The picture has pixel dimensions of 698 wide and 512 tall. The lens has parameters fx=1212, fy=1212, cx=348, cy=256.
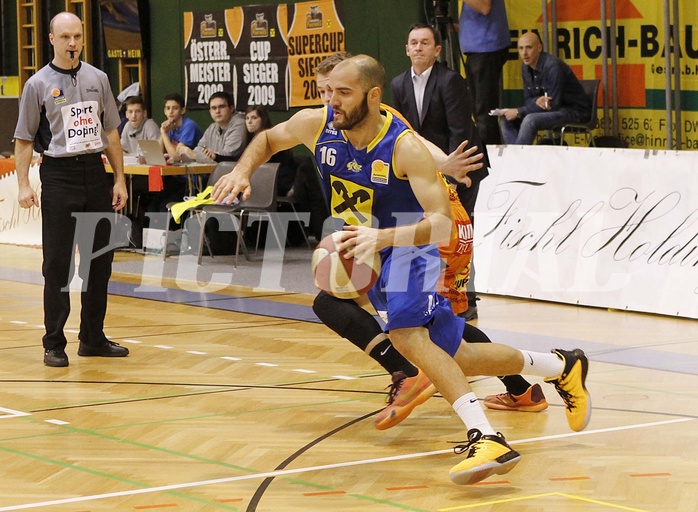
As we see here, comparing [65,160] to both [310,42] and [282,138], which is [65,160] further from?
[310,42]

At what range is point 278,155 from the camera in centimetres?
1381


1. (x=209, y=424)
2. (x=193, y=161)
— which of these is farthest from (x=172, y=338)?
(x=193, y=161)

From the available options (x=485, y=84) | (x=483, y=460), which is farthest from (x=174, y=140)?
(x=483, y=460)

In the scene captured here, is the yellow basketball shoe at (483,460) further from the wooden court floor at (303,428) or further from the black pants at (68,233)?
the black pants at (68,233)

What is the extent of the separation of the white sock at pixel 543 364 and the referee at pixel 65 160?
337cm

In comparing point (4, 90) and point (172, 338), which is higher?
point (4, 90)

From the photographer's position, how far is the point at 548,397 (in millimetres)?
6820

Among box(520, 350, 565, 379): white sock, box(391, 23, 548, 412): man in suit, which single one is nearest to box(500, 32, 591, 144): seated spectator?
box(391, 23, 548, 412): man in suit

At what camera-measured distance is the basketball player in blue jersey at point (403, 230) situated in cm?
507

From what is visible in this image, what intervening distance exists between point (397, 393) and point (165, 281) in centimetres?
646

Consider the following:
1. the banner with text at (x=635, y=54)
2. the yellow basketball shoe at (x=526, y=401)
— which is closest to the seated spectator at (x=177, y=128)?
the banner with text at (x=635, y=54)

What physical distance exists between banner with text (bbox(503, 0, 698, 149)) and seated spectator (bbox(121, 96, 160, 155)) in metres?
5.10

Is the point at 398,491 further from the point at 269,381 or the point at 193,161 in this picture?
the point at 193,161

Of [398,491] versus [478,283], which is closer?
[398,491]
